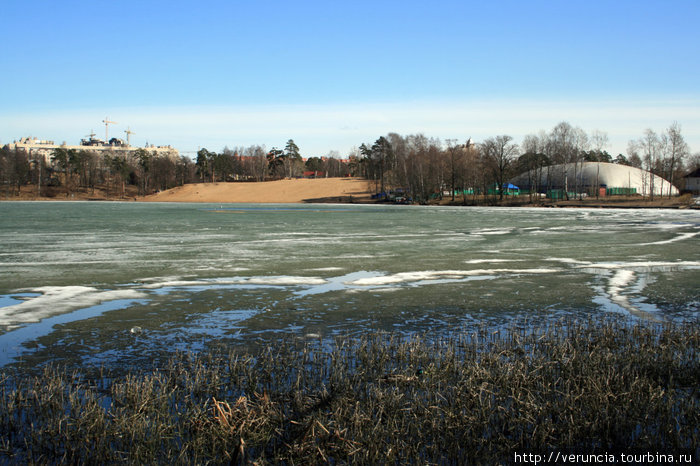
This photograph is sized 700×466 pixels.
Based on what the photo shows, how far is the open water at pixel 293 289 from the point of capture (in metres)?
12.5

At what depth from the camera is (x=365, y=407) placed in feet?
25.8

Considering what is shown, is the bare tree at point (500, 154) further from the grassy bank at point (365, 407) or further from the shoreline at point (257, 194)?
the grassy bank at point (365, 407)

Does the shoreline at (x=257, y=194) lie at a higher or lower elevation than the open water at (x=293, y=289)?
higher

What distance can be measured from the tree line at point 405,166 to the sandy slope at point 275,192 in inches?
251

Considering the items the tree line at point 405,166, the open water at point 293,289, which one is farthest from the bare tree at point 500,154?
the open water at point 293,289

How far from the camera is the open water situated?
1251 cm

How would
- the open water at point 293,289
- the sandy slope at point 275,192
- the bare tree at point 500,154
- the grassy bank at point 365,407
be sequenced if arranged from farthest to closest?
the sandy slope at point 275,192
the bare tree at point 500,154
the open water at point 293,289
the grassy bank at point 365,407

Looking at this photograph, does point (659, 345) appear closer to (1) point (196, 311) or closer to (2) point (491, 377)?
(2) point (491, 377)

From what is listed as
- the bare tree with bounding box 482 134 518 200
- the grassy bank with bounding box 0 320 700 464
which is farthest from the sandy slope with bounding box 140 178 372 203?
the grassy bank with bounding box 0 320 700 464

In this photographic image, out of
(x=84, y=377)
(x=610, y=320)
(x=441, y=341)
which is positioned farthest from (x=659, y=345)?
(x=84, y=377)

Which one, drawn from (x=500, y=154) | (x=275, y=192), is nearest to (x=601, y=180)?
(x=500, y=154)

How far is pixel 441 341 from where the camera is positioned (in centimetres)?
1151

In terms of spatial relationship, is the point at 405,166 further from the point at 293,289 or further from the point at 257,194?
the point at 293,289

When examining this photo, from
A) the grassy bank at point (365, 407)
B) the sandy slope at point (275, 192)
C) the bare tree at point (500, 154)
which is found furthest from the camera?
the sandy slope at point (275, 192)
